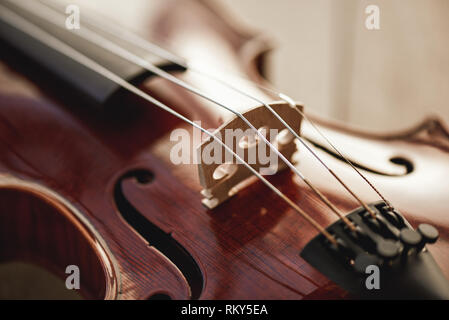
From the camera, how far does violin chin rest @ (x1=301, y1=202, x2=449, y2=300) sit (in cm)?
46

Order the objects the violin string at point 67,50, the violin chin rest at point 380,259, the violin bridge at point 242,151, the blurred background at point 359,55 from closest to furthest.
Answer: the violin chin rest at point 380,259 → the violin bridge at point 242,151 → the violin string at point 67,50 → the blurred background at point 359,55

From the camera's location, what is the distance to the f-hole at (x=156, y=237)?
552mm

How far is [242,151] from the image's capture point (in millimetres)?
606

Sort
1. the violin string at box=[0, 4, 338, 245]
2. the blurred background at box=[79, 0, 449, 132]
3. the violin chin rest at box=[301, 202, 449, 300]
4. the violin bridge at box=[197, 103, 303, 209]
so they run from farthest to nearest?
the blurred background at box=[79, 0, 449, 132]
the violin string at box=[0, 4, 338, 245]
the violin bridge at box=[197, 103, 303, 209]
the violin chin rest at box=[301, 202, 449, 300]

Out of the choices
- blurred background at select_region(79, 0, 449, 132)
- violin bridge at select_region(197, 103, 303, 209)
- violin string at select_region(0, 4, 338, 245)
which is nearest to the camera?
violin bridge at select_region(197, 103, 303, 209)

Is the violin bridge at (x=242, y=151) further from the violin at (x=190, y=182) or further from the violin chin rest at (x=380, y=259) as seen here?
the violin chin rest at (x=380, y=259)

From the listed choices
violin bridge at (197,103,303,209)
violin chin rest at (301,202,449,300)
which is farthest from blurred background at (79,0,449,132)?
violin chin rest at (301,202,449,300)

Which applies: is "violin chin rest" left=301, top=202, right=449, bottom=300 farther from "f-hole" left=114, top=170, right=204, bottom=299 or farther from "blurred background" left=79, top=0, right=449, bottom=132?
"blurred background" left=79, top=0, right=449, bottom=132

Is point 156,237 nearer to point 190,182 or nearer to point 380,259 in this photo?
point 190,182

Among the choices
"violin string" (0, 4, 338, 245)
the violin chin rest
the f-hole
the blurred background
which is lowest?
the violin chin rest

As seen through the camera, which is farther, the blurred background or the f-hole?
the blurred background

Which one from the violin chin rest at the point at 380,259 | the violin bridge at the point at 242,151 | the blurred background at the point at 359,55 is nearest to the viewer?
the violin chin rest at the point at 380,259

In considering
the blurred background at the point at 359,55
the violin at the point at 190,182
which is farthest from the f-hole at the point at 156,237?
the blurred background at the point at 359,55

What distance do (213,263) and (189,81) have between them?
1.54 feet
